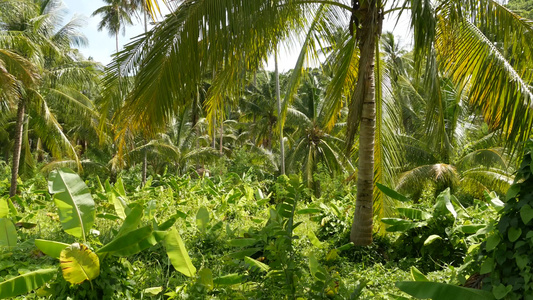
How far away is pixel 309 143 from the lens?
712 inches

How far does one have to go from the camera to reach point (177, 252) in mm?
3443

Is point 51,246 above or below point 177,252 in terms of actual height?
above

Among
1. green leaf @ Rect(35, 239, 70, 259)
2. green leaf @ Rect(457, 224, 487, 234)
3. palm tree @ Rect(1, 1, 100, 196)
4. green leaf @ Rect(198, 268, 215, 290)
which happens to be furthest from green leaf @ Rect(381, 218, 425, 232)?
palm tree @ Rect(1, 1, 100, 196)

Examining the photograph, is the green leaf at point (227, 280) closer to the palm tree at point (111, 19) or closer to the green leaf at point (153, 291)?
the green leaf at point (153, 291)

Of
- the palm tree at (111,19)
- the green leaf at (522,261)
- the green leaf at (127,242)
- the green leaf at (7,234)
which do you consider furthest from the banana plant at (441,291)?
the palm tree at (111,19)

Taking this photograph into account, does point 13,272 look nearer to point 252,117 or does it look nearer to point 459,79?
point 459,79

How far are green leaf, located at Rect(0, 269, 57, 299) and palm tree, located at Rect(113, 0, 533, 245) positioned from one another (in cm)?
184

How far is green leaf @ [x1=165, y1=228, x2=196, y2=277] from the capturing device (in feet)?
11.1

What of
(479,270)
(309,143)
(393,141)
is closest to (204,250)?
(393,141)

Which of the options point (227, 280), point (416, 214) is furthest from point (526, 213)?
point (416, 214)

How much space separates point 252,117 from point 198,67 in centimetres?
2093

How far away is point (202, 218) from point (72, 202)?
1.94m

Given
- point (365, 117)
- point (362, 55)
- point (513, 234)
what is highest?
point (362, 55)

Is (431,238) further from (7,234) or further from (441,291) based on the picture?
(7,234)
